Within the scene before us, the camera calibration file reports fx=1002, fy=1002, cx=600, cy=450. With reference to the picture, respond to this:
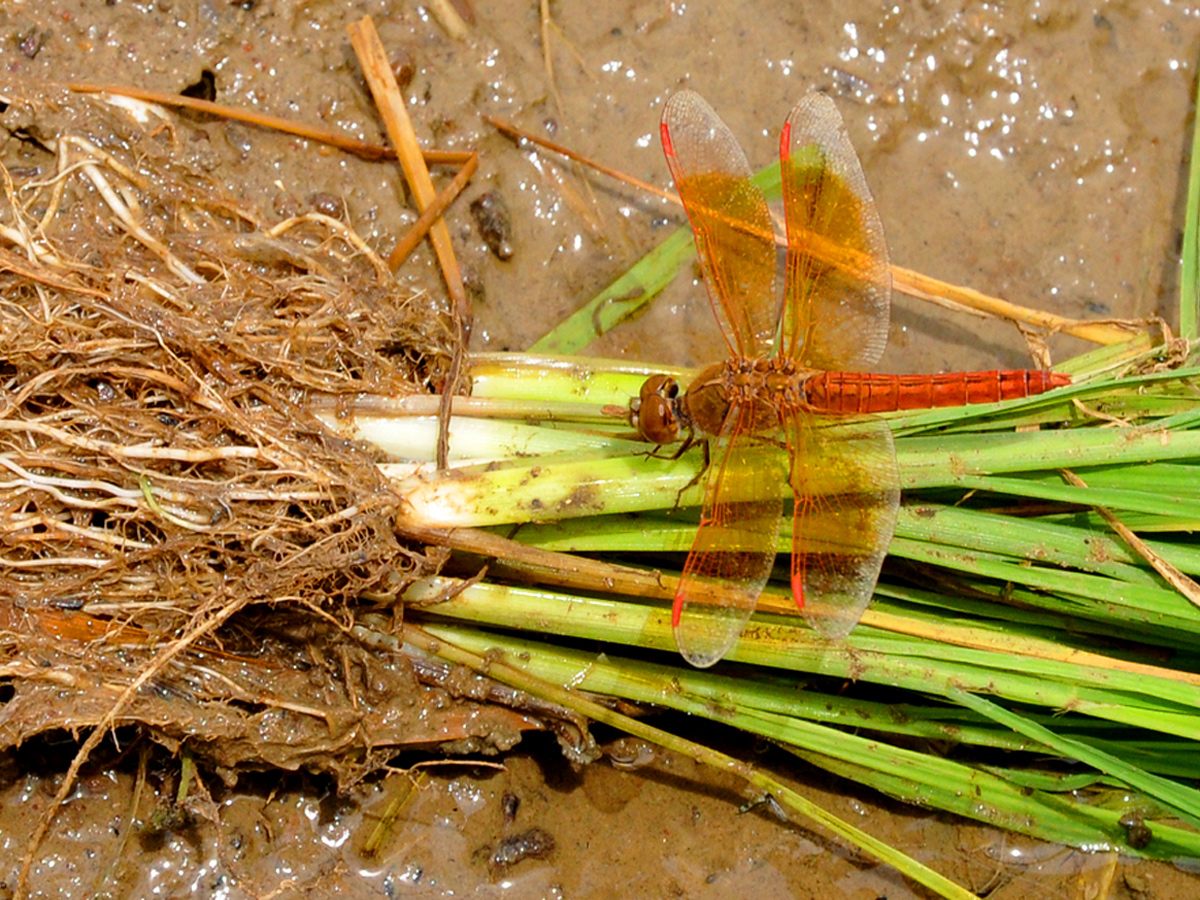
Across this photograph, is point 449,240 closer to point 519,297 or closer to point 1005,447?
point 519,297

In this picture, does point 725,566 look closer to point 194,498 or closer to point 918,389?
point 918,389

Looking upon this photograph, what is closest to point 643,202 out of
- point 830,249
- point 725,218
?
point 725,218

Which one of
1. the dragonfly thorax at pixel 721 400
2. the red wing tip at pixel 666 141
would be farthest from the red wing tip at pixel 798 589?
the red wing tip at pixel 666 141

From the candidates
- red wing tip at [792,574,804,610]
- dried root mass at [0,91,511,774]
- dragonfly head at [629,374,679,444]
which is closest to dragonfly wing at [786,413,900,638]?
red wing tip at [792,574,804,610]

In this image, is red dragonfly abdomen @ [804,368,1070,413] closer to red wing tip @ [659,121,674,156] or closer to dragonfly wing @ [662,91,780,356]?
dragonfly wing @ [662,91,780,356]

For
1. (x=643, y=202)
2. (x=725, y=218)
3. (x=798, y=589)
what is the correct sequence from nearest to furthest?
(x=798, y=589) → (x=725, y=218) → (x=643, y=202)
